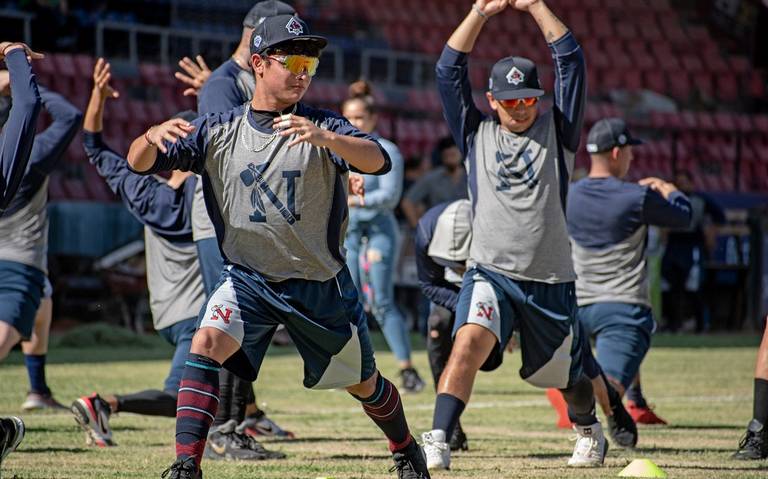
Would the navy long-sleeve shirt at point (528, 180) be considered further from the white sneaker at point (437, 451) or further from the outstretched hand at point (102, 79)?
the outstretched hand at point (102, 79)

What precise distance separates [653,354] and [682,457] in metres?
7.85

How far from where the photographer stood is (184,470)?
15.8ft

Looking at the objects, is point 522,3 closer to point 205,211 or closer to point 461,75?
point 461,75

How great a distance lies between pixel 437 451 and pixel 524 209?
121cm

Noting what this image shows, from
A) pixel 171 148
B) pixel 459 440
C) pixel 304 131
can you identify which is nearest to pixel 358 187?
pixel 459 440

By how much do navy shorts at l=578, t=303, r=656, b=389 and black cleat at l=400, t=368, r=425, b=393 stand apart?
2.47 meters

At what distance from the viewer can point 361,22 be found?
2400cm

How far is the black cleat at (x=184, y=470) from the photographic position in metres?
4.81

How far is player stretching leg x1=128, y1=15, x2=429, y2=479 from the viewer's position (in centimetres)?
510

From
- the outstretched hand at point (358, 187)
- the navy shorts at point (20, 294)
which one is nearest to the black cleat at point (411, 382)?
the outstretched hand at point (358, 187)

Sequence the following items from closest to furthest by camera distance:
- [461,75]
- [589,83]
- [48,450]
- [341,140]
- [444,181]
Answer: [341,140] < [461,75] < [48,450] < [444,181] < [589,83]

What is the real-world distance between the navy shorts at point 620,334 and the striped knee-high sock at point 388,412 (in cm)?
250

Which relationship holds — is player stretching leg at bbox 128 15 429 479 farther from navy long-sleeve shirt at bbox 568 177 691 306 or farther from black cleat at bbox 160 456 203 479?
navy long-sleeve shirt at bbox 568 177 691 306

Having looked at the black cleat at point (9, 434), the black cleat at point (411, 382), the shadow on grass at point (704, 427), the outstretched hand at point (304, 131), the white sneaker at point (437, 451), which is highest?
the outstretched hand at point (304, 131)
